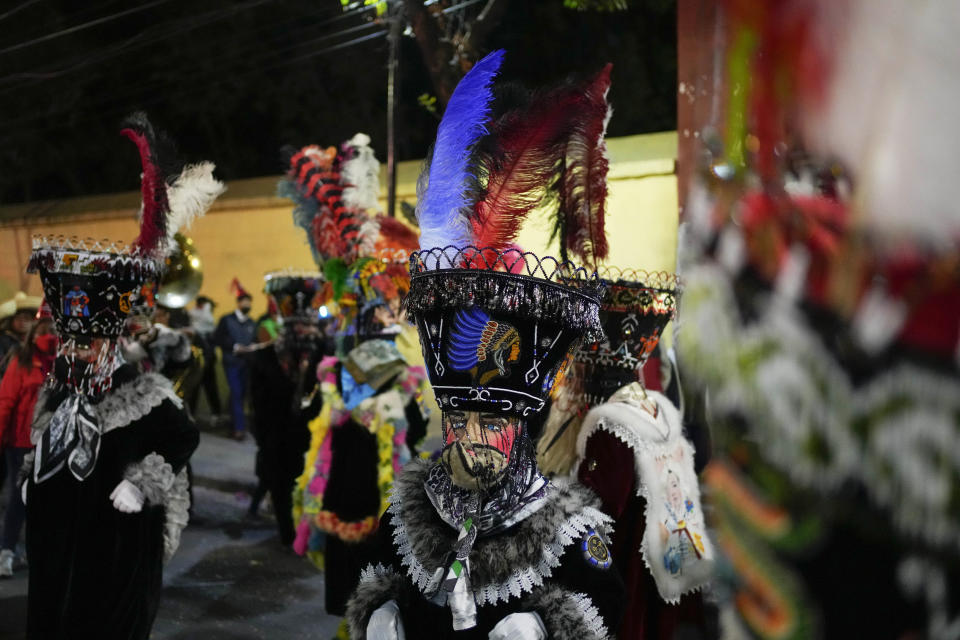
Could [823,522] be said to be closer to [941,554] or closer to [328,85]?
[941,554]

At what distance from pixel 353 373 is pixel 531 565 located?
332 centimetres

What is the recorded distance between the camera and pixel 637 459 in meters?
3.58

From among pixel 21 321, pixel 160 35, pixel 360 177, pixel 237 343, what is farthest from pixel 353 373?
pixel 160 35

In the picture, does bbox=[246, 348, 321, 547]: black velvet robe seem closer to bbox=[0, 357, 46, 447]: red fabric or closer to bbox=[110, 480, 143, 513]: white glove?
bbox=[0, 357, 46, 447]: red fabric

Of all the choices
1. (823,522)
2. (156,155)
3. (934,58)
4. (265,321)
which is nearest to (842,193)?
(934,58)

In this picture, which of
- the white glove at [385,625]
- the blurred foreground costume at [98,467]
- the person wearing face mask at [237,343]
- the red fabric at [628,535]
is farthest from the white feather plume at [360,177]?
the person wearing face mask at [237,343]

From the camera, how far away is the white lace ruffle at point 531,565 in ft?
7.40

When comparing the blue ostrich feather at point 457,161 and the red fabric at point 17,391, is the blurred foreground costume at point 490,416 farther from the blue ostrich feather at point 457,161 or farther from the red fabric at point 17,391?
the red fabric at point 17,391

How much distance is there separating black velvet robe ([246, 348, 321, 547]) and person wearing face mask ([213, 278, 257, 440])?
4.97 m

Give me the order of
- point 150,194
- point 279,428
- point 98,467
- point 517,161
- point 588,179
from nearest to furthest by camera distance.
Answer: point 517,161 < point 588,179 < point 98,467 < point 150,194 < point 279,428

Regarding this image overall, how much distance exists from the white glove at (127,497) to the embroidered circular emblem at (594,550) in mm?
2834

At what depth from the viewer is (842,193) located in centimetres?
86

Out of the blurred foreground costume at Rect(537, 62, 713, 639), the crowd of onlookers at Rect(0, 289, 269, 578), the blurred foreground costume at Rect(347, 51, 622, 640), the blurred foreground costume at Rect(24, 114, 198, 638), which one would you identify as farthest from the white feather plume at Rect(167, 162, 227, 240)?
the blurred foreground costume at Rect(347, 51, 622, 640)

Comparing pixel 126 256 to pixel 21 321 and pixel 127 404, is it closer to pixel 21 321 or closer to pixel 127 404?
pixel 127 404
